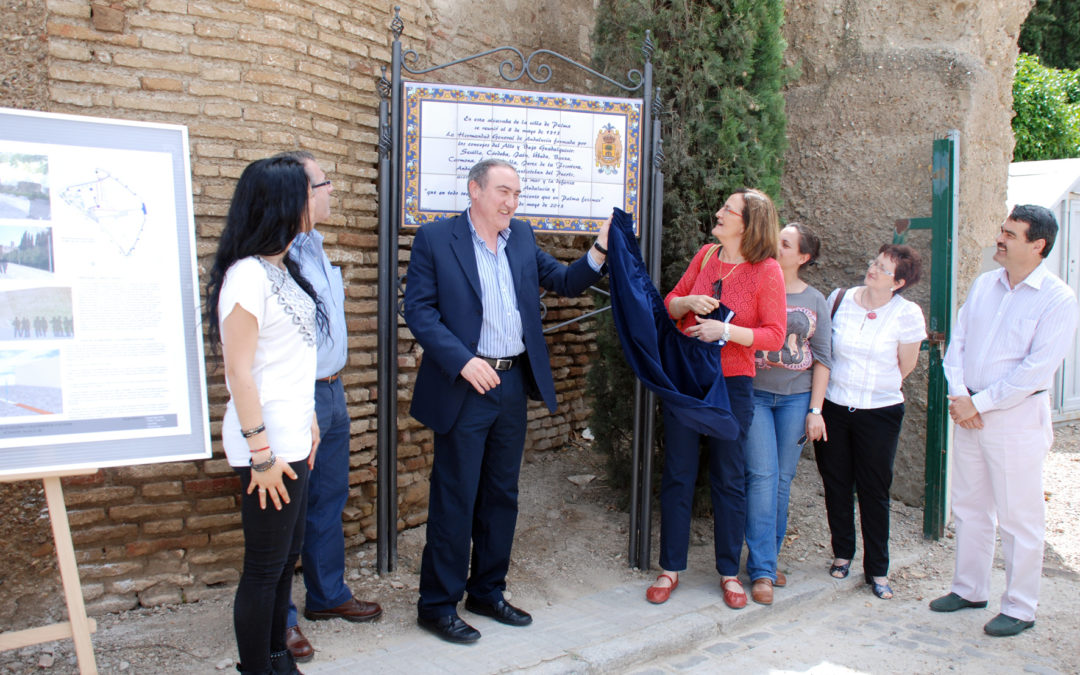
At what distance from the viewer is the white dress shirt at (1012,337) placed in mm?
3785

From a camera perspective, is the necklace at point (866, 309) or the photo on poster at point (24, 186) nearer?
the photo on poster at point (24, 186)

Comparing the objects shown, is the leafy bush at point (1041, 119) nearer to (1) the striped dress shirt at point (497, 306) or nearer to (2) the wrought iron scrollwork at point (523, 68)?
(2) the wrought iron scrollwork at point (523, 68)

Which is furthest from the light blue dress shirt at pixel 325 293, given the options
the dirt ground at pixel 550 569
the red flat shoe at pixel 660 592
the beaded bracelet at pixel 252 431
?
the red flat shoe at pixel 660 592

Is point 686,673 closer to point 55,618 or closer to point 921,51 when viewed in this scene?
point 55,618

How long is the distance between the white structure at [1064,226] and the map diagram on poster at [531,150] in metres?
6.17

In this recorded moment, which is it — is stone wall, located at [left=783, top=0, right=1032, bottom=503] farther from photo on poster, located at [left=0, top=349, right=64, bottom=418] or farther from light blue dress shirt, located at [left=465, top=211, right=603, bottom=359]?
photo on poster, located at [left=0, top=349, right=64, bottom=418]

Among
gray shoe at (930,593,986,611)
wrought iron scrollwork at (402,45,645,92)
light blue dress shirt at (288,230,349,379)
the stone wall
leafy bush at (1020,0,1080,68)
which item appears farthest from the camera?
leafy bush at (1020,0,1080,68)

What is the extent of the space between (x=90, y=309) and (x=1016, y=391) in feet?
12.6

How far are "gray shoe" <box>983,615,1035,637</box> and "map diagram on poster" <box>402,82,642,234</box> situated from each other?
2.60 meters

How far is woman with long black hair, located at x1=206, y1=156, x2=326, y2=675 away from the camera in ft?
8.60

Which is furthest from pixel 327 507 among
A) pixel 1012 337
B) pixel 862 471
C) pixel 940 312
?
pixel 940 312

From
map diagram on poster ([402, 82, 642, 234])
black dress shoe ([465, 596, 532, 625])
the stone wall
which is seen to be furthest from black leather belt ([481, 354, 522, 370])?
the stone wall

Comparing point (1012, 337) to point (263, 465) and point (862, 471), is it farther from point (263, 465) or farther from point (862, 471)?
point (263, 465)

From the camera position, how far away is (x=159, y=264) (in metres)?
2.92
